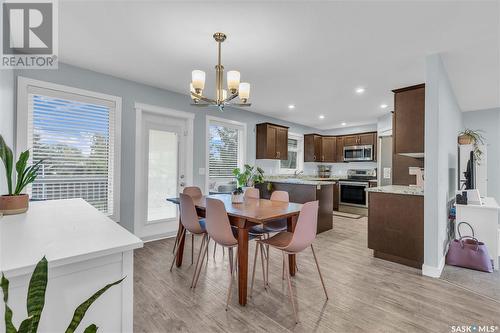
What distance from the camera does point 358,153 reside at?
6.71m

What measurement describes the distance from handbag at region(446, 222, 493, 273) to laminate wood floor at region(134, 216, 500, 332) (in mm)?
647

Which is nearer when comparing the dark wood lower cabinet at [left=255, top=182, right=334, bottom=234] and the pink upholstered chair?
the pink upholstered chair

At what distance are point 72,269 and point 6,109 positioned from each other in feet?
7.74

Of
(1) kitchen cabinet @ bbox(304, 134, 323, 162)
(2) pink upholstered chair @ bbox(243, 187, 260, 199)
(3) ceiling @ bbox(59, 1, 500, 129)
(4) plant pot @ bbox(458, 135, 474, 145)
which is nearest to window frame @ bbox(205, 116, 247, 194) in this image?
(3) ceiling @ bbox(59, 1, 500, 129)

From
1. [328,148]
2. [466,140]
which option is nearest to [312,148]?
[328,148]

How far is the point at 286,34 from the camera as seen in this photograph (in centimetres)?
230

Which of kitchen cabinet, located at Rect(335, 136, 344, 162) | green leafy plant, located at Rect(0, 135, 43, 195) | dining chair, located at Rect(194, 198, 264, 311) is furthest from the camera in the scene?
kitchen cabinet, located at Rect(335, 136, 344, 162)

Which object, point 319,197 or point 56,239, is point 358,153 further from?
point 56,239

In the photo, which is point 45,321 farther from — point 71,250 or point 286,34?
point 286,34

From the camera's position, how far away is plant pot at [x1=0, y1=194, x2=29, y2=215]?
1.47 meters

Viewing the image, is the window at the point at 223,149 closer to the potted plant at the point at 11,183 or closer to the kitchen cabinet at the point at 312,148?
the kitchen cabinet at the point at 312,148

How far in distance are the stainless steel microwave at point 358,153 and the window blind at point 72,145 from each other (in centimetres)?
604

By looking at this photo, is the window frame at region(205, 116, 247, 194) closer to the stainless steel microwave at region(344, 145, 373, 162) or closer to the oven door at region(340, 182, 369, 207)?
the oven door at region(340, 182, 369, 207)

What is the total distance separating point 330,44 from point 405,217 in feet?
7.49
